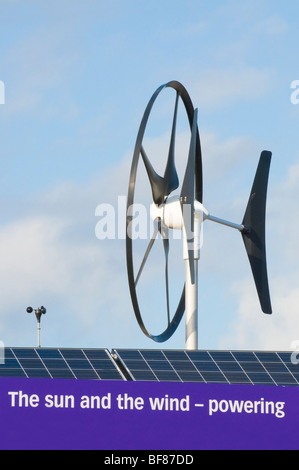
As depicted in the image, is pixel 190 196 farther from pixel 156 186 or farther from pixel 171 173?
pixel 171 173

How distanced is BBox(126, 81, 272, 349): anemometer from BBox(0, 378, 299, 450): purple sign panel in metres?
8.76

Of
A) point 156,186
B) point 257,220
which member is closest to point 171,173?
point 156,186

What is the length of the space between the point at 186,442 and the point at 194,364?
551 cm

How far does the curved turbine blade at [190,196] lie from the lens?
50.2 metres

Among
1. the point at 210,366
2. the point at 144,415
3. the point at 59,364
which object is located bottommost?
the point at 144,415

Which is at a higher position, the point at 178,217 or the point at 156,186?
the point at 156,186

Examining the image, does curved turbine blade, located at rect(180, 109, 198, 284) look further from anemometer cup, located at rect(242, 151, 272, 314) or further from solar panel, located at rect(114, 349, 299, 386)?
solar panel, located at rect(114, 349, 299, 386)

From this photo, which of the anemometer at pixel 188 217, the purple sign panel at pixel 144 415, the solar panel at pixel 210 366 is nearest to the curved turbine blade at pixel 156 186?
the anemometer at pixel 188 217

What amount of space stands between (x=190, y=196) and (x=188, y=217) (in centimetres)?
158

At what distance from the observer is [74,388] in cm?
3991

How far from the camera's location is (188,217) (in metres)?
51.9

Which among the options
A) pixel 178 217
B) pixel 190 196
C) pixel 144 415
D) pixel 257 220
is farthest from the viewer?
pixel 257 220

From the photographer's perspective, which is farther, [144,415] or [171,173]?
[171,173]

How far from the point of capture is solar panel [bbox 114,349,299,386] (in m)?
44.8
